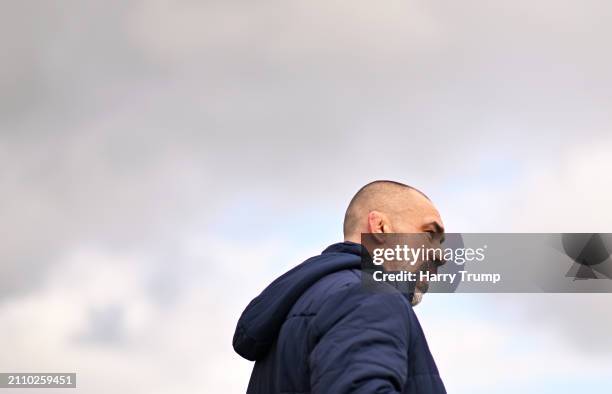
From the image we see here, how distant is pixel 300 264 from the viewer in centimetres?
614

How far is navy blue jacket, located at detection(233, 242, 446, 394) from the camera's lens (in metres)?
5.16

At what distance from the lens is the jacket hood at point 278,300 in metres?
5.92

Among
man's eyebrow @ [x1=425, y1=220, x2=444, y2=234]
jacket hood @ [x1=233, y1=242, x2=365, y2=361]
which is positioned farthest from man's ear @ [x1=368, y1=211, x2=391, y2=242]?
man's eyebrow @ [x1=425, y1=220, x2=444, y2=234]

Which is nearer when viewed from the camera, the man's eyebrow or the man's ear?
the man's ear

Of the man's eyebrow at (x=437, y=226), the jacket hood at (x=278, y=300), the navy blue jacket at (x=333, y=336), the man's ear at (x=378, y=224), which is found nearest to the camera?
the navy blue jacket at (x=333, y=336)

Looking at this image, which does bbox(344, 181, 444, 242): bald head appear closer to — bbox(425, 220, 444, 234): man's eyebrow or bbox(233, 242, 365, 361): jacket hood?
bbox(425, 220, 444, 234): man's eyebrow

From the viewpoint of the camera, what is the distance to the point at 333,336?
5.31 metres

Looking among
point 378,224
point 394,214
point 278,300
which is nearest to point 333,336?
point 278,300

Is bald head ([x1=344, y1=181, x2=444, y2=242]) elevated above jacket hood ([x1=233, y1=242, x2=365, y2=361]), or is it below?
above

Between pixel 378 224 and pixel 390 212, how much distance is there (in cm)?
14

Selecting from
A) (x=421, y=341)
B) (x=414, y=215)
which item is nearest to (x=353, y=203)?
(x=414, y=215)

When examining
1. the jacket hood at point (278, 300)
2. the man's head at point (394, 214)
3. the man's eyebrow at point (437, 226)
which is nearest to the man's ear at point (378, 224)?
the man's head at point (394, 214)

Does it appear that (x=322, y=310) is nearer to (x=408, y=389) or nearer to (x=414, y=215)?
(x=408, y=389)

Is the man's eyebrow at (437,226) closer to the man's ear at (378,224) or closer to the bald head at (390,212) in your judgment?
the bald head at (390,212)
